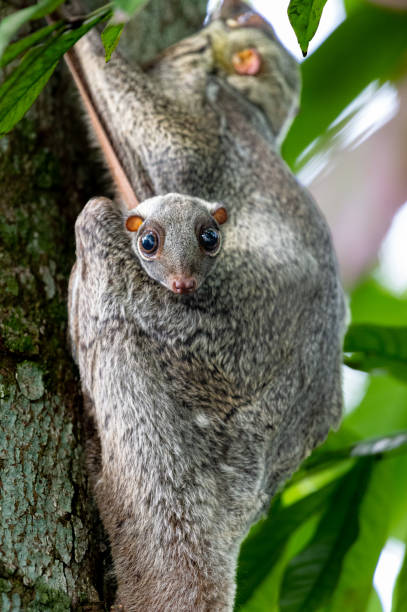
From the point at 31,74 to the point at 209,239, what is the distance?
98 centimetres

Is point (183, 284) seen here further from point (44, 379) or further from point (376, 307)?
point (376, 307)

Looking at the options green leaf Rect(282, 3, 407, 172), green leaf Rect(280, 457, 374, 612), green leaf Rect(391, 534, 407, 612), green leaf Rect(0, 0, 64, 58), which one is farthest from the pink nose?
green leaf Rect(391, 534, 407, 612)

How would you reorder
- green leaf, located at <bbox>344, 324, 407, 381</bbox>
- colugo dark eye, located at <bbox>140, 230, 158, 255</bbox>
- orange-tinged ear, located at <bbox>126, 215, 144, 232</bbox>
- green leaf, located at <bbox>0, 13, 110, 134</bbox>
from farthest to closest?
green leaf, located at <bbox>344, 324, 407, 381</bbox> < orange-tinged ear, located at <bbox>126, 215, 144, 232</bbox> < colugo dark eye, located at <bbox>140, 230, 158, 255</bbox> < green leaf, located at <bbox>0, 13, 110, 134</bbox>

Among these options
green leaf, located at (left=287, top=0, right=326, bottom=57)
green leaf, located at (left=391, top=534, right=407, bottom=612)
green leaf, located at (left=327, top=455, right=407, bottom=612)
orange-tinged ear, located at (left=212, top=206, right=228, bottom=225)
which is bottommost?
green leaf, located at (left=391, top=534, right=407, bottom=612)

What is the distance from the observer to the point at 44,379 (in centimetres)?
277

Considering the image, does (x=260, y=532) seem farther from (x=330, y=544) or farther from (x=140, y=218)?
(x=140, y=218)

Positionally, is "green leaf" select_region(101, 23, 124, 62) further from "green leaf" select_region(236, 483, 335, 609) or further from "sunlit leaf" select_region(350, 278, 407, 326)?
"sunlit leaf" select_region(350, 278, 407, 326)

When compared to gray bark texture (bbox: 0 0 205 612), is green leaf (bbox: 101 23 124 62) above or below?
above

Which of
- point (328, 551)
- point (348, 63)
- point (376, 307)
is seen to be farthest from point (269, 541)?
point (348, 63)

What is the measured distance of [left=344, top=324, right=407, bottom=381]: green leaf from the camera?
3705 mm

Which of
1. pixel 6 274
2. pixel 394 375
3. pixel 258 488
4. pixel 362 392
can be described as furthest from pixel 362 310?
pixel 6 274

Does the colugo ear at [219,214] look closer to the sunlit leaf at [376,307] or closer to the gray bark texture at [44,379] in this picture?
the gray bark texture at [44,379]

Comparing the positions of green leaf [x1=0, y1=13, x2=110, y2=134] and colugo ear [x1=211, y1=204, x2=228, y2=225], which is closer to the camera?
green leaf [x1=0, y1=13, x2=110, y2=134]

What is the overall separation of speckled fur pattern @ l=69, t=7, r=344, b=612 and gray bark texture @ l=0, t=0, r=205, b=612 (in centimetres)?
13
